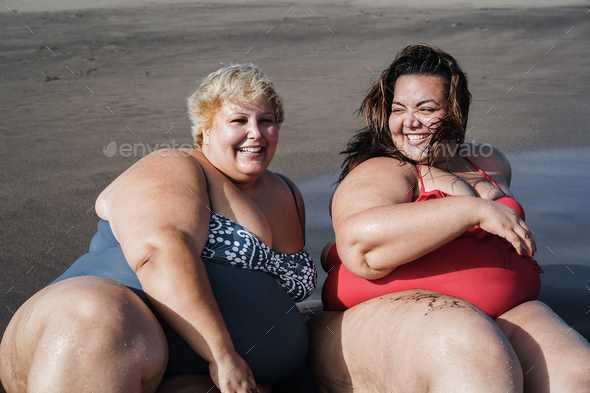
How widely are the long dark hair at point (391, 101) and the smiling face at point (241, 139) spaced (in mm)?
490

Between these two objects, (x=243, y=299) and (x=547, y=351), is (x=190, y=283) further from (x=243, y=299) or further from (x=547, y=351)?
(x=547, y=351)

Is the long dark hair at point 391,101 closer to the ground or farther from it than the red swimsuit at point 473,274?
farther from it

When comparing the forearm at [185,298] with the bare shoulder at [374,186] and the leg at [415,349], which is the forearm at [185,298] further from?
the bare shoulder at [374,186]

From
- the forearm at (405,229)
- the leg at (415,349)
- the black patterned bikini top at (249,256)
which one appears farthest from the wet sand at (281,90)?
the forearm at (405,229)

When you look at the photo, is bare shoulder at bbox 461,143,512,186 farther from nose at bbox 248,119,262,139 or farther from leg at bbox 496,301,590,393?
nose at bbox 248,119,262,139

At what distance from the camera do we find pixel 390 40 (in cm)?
1237

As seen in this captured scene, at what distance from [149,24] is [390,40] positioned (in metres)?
5.94

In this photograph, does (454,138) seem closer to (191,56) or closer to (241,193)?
(241,193)

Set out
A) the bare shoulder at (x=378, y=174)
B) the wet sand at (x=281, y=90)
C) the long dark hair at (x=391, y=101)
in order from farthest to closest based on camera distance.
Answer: the wet sand at (x=281, y=90)
the long dark hair at (x=391, y=101)
the bare shoulder at (x=378, y=174)

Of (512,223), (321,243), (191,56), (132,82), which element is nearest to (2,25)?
(191,56)

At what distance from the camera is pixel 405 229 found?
2127mm

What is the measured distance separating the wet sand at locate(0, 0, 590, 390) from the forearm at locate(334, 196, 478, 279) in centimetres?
151

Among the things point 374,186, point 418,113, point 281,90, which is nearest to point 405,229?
point 374,186

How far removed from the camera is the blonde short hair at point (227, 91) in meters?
2.51
